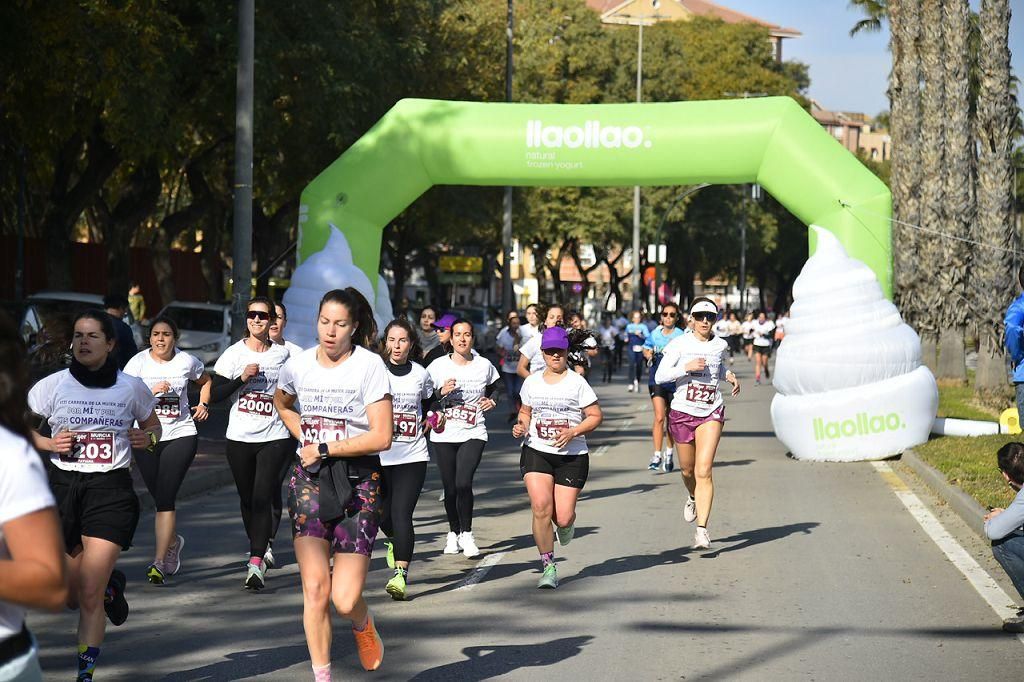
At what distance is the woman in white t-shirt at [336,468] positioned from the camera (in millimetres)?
6184

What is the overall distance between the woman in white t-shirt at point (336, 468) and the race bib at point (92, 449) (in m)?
1.04

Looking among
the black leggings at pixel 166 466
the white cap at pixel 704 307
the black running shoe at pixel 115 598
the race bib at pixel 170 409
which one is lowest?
the black running shoe at pixel 115 598

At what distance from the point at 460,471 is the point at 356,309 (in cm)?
433

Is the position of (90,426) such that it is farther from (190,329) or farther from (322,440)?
(190,329)

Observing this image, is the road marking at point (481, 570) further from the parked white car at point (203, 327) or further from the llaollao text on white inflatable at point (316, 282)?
the parked white car at point (203, 327)

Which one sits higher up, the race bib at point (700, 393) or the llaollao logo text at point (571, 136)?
the llaollao logo text at point (571, 136)

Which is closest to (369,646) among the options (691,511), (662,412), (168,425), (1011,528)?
(168,425)

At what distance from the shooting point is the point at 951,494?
13.2m

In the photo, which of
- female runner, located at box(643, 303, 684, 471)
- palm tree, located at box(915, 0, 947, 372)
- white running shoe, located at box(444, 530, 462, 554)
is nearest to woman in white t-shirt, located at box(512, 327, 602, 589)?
white running shoe, located at box(444, 530, 462, 554)

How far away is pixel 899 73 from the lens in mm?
30219

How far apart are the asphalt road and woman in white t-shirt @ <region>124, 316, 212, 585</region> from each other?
32 centimetres

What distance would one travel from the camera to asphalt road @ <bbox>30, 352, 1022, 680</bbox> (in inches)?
286

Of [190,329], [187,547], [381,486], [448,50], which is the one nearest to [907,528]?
[187,547]

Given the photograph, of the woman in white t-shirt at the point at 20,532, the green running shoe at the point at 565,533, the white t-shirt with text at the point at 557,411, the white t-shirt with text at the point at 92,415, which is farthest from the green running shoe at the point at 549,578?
the woman in white t-shirt at the point at 20,532
